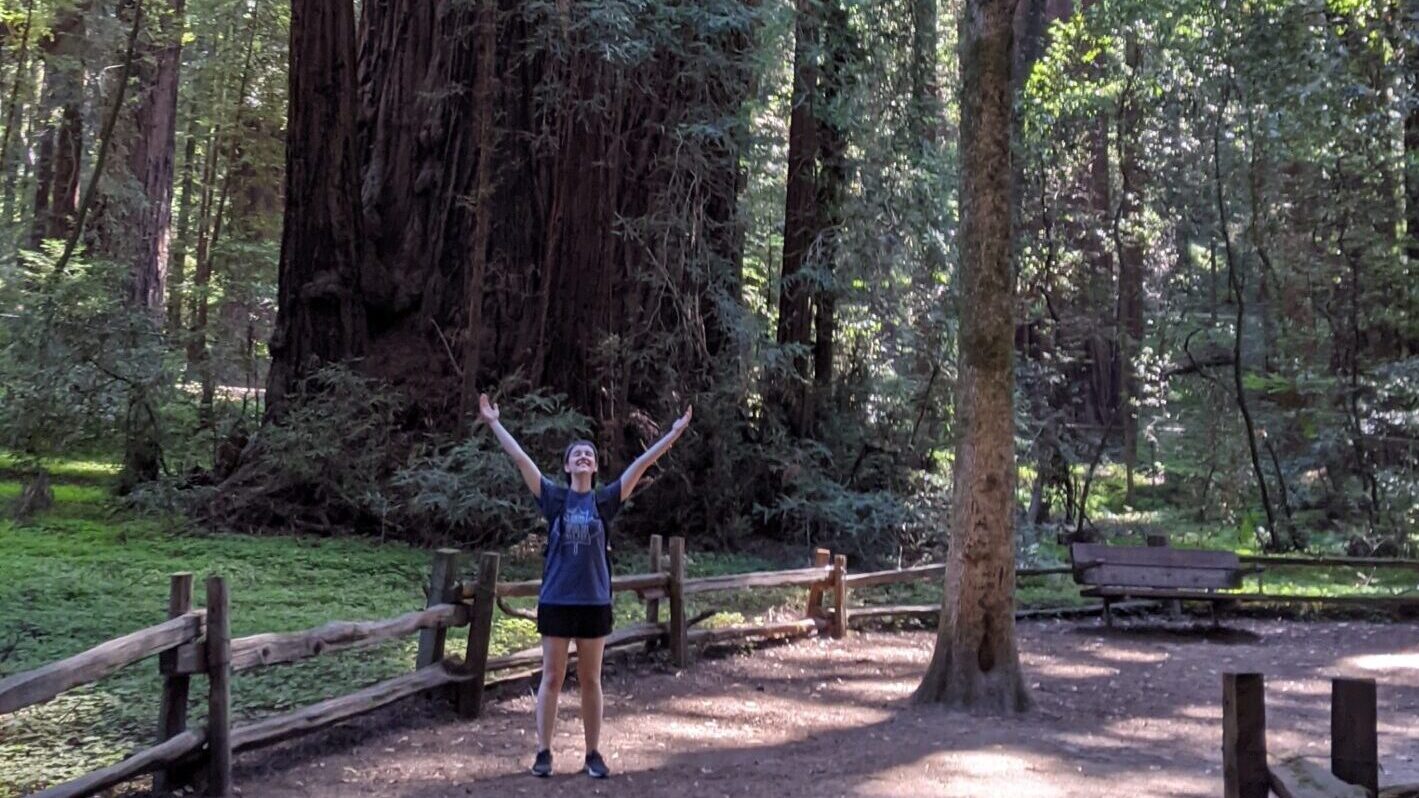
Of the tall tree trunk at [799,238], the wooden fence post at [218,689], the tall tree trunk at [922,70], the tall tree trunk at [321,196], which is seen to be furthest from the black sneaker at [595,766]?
the tall tree trunk at [922,70]

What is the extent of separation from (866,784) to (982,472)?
107 inches

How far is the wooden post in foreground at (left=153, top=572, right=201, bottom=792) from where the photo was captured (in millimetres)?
6207

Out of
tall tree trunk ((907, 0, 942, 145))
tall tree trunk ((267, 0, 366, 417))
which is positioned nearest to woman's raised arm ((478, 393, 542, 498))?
tall tree trunk ((267, 0, 366, 417))

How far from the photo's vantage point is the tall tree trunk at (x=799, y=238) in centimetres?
1647

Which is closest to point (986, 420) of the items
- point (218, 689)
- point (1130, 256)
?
point (218, 689)

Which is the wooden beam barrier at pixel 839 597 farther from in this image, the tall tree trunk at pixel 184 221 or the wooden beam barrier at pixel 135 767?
the tall tree trunk at pixel 184 221

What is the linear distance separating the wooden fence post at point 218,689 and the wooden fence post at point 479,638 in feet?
6.66

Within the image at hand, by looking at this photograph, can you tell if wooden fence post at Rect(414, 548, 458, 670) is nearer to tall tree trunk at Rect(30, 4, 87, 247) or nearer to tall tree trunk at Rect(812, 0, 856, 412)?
tall tree trunk at Rect(812, 0, 856, 412)

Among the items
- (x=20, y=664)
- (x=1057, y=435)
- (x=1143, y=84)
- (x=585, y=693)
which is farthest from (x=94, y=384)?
(x=1143, y=84)

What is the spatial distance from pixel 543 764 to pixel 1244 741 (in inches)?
163

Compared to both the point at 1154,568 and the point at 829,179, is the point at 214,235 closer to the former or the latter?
the point at 829,179

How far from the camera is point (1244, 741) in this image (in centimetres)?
373

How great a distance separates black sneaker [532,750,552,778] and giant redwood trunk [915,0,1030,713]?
339cm

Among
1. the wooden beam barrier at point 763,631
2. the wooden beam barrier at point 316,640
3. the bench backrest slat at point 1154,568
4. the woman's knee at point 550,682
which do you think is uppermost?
the bench backrest slat at point 1154,568
